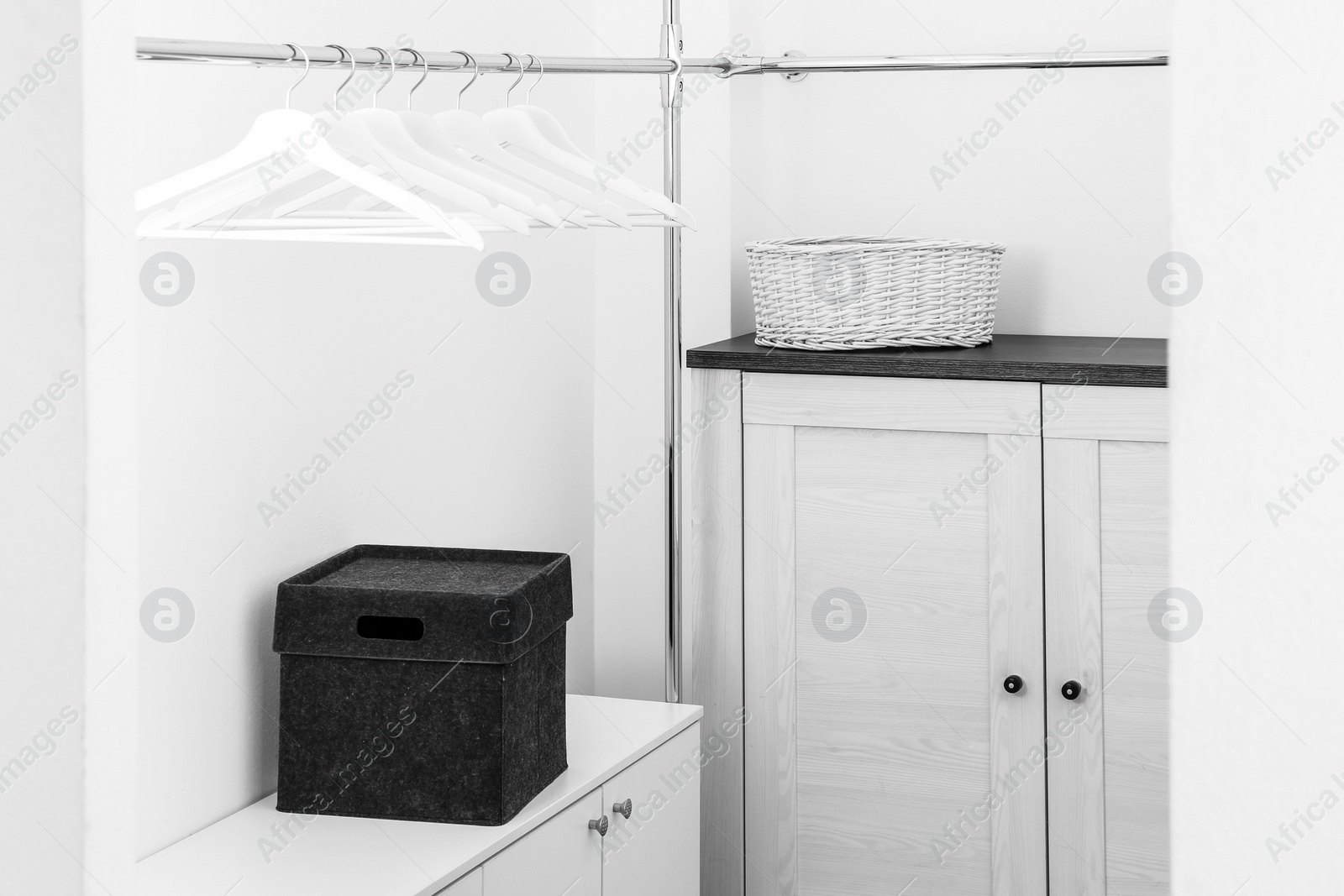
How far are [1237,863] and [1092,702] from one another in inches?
69.9

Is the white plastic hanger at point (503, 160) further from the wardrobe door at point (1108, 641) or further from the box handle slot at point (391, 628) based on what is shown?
the wardrobe door at point (1108, 641)

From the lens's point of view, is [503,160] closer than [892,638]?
Yes

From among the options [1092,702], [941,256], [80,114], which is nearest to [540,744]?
[1092,702]

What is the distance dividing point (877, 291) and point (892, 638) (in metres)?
0.56

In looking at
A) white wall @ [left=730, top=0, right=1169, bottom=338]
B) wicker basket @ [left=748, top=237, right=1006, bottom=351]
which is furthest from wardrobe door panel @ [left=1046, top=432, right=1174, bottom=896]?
white wall @ [left=730, top=0, right=1169, bottom=338]

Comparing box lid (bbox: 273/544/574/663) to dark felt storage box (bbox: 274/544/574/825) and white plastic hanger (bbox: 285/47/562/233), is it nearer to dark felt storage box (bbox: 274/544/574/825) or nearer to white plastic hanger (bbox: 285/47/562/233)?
dark felt storage box (bbox: 274/544/574/825)

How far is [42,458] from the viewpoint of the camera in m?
0.36

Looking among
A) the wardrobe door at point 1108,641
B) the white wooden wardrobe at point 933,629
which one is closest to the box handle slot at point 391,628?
the white wooden wardrobe at point 933,629

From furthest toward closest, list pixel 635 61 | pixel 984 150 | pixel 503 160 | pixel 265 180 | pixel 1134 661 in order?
pixel 984 150 < pixel 1134 661 < pixel 635 61 < pixel 503 160 < pixel 265 180

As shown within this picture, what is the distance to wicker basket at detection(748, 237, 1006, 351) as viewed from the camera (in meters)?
2.02

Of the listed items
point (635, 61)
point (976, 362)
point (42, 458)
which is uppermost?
point (635, 61)

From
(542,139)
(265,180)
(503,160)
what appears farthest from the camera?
(542,139)

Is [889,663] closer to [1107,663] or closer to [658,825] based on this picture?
[1107,663]

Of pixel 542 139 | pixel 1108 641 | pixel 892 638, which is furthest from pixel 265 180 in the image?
pixel 1108 641
